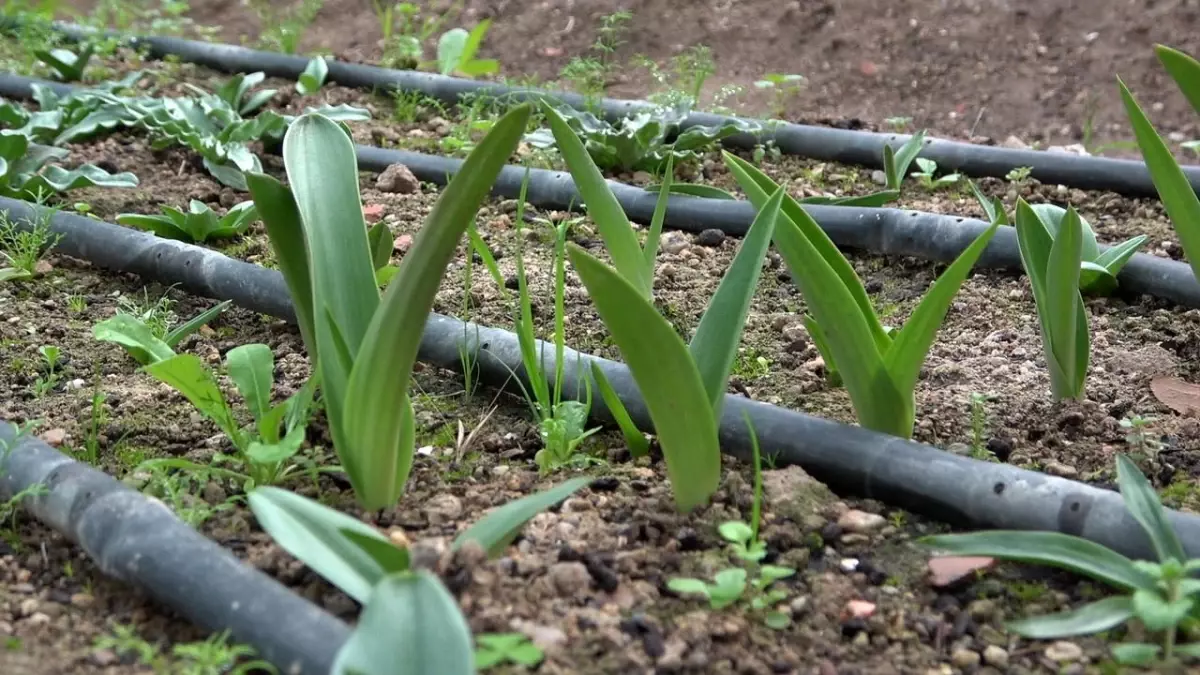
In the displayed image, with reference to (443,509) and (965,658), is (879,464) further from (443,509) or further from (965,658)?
(443,509)

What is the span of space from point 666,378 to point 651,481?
0.92 feet

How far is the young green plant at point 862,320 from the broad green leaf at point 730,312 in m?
0.04

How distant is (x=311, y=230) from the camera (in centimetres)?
156

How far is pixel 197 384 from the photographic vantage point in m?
1.67

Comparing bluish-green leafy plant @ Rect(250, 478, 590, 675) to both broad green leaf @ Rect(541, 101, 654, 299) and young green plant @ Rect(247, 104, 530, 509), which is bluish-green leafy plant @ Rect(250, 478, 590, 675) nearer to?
young green plant @ Rect(247, 104, 530, 509)

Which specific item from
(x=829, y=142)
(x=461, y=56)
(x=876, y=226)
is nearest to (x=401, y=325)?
(x=876, y=226)

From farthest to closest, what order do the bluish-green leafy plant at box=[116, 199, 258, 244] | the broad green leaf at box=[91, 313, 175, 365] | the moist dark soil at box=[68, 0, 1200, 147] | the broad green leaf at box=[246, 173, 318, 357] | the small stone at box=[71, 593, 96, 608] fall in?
the moist dark soil at box=[68, 0, 1200, 147] → the bluish-green leafy plant at box=[116, 199, 258, 244] → the broad green leaf at box=[91, 313, 175, 365] → the broad green leaf at box=[246, 173, 318, 357] → the small stone at box=[71, 593, 96, 608]

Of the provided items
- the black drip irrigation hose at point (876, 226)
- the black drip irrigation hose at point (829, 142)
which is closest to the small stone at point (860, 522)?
the black drip irrigation hose at point (876, 226)

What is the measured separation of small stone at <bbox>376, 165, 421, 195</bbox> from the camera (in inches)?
116

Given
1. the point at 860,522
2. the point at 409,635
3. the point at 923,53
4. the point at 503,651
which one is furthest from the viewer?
the point at 923,53

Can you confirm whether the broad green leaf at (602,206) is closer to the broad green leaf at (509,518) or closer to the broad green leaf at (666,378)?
the broad green leaf at (666,378)

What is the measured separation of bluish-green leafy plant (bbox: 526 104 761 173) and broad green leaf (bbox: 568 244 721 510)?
58.6 inches

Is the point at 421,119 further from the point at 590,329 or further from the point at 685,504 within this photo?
the point at 685,504

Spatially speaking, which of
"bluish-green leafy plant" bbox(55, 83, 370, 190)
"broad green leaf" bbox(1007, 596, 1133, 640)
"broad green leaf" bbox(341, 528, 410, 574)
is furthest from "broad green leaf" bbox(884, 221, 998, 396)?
"bluish-green leafy plant" bbox(55, 83, 370, 190)
